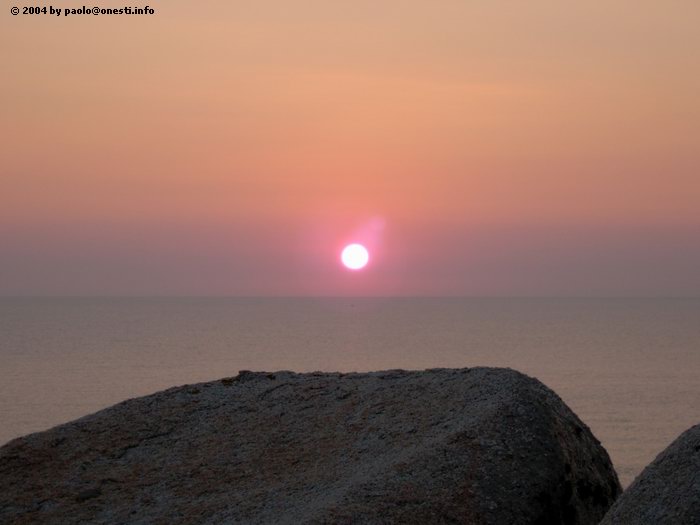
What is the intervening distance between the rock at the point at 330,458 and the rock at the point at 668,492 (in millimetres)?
1440

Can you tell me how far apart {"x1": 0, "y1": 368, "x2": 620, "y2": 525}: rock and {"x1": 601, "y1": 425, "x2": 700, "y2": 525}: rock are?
144 cm

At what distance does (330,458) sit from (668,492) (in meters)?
3.99

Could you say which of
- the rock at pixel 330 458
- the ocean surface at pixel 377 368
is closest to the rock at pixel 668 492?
the rock at pixel 330 458

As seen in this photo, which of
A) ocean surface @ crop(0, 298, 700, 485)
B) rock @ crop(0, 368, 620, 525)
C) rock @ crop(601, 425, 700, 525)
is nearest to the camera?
rock @ crop(601, 425, 700, 525)

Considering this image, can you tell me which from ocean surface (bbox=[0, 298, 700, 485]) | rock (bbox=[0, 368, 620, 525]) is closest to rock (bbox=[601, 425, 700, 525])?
rock (bbox=[0, 368, 620, 525])

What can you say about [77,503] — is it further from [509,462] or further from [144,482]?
[509,462]

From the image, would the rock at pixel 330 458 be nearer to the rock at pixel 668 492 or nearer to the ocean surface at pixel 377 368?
the rock at pixel 668 492

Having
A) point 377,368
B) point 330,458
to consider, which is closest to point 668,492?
point 330,458

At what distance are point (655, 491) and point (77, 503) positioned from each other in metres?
6.29

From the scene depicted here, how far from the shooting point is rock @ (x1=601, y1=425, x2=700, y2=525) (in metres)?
7.78

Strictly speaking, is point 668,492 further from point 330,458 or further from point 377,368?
point 377,368

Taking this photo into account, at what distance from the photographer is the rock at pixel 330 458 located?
964 cm

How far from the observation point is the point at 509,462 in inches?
394

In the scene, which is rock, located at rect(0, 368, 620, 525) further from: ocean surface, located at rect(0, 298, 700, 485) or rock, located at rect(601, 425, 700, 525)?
ocean surface, located at rect(0, 298, 700, 485)
